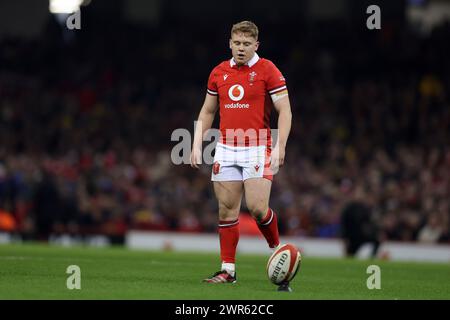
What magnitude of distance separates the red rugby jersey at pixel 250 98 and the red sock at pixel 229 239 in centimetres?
87

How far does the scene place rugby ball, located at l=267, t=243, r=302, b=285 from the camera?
9.84m

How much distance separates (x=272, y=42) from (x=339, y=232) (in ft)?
29.5

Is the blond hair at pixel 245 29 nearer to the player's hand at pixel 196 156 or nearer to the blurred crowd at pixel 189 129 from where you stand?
the player's hand at pixel 196 156

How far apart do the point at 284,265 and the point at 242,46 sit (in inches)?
93.1

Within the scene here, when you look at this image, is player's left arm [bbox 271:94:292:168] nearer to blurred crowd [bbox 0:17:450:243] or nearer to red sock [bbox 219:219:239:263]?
red sock [bbox 219:219:239:263]

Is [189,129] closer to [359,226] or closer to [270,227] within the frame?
[359,226]

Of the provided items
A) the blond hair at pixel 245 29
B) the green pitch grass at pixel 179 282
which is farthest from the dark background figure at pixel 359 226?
the blond hair at pixel 245 29

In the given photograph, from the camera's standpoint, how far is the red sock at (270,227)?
10.7m

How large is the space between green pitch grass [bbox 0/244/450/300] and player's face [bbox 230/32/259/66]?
238cm

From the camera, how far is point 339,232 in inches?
969

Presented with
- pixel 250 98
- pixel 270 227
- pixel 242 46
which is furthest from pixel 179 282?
pixel 242 46

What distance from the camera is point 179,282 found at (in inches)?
425
